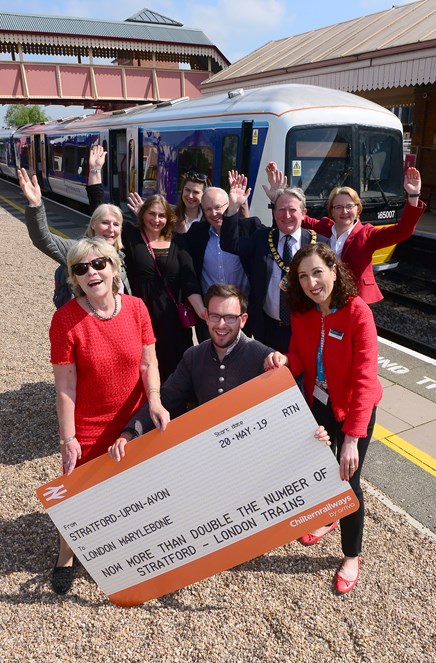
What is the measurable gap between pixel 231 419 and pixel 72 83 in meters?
24.8

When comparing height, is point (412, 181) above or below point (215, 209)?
above

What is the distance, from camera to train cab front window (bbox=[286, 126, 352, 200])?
25.7 ft

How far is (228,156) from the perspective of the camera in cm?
868

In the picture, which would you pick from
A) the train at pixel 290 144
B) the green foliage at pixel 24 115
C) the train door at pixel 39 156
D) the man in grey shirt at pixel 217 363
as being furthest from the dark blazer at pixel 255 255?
the green foliage at pixel 24 115

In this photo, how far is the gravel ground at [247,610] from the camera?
2.55m

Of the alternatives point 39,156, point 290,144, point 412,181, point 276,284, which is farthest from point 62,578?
point 39,156

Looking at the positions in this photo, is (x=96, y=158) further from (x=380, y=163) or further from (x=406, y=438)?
(x=380, y=163)

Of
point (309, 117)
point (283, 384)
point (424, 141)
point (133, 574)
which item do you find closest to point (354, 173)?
point (309, 117)

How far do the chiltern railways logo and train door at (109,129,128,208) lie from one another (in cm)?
1108

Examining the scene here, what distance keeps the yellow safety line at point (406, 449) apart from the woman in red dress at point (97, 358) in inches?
92.1

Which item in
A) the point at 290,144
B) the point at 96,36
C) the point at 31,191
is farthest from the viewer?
the point at 96,36

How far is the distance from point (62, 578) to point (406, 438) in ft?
9.47

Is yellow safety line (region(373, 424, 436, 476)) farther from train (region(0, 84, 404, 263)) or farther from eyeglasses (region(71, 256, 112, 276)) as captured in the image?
train (region(0, 84, 404, 263))

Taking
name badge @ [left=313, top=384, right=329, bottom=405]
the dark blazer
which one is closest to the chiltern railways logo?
name badge @ [left=313, top=384, right=329, bottom=405]
